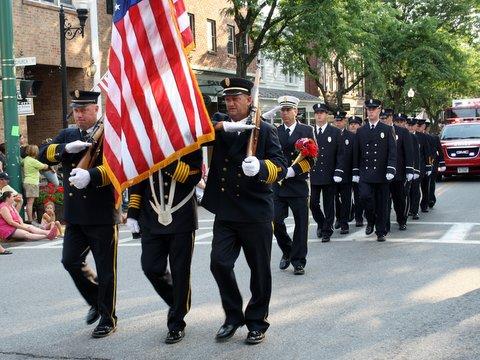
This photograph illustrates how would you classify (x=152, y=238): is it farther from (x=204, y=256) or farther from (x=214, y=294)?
(x=204, y=256)

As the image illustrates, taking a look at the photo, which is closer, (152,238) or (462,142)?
(152,238)

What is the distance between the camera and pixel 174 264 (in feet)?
18.6

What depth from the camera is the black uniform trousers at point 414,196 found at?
14.4 metres

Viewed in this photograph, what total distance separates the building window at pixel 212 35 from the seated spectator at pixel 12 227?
62.3 ft

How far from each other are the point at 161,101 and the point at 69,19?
17585 millimetres

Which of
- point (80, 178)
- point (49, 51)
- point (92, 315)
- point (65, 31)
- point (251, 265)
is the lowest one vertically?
point (92, 315)

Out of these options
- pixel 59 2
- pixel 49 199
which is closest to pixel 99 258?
pixel 49 199

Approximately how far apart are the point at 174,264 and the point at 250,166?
3.30ft

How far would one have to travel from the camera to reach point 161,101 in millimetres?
5551

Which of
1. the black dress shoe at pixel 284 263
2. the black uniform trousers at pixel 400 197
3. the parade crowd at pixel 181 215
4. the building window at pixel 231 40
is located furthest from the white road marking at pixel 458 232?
the building window at pixel 231 40

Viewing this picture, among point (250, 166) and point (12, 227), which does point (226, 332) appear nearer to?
point (250, 166)

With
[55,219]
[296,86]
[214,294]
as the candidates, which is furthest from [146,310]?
[296,86]

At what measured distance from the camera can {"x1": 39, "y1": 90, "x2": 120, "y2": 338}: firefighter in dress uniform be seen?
5.94 m

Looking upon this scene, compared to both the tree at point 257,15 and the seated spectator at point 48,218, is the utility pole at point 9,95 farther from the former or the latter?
the tree at point 257,15
